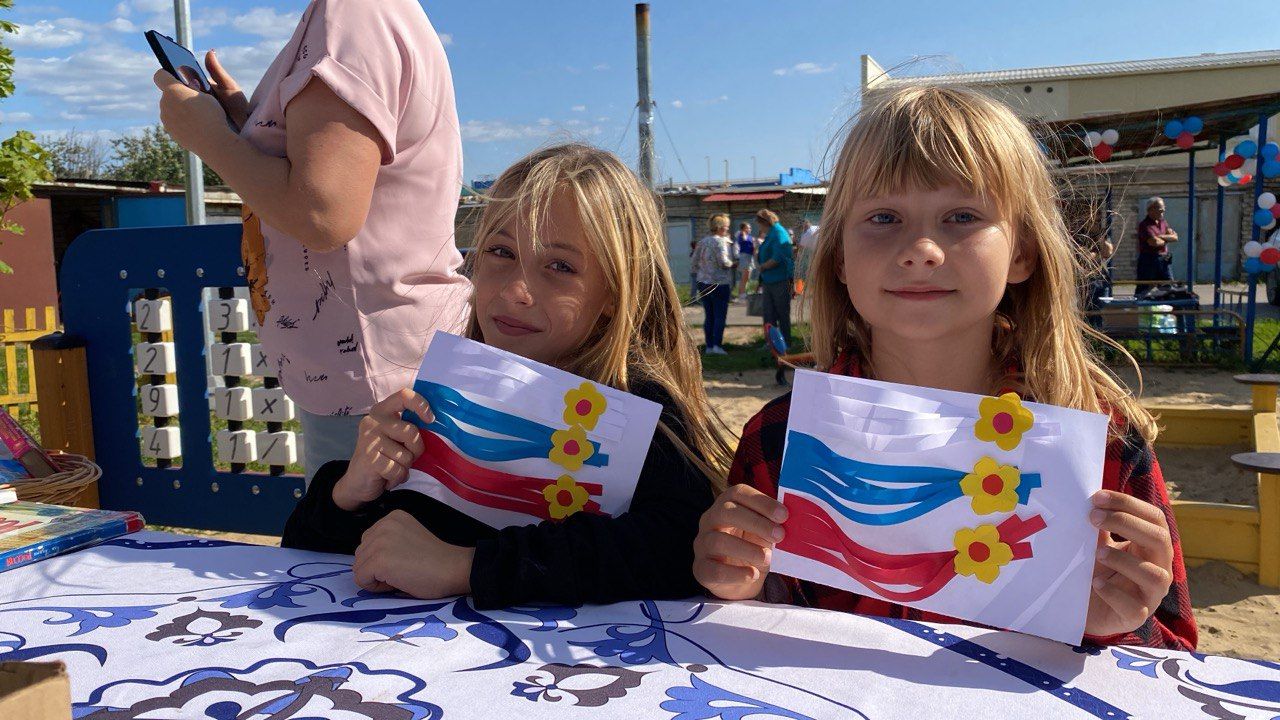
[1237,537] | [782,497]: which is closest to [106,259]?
[782,497]

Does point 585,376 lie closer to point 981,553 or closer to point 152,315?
point 981,553

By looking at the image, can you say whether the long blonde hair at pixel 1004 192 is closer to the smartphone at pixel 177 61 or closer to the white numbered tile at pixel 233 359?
the smartphone at pixel 177 61

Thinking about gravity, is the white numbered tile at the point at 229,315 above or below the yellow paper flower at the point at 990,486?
above

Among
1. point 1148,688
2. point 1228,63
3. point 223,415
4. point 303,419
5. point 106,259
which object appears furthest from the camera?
point 1228,63

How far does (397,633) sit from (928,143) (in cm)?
94

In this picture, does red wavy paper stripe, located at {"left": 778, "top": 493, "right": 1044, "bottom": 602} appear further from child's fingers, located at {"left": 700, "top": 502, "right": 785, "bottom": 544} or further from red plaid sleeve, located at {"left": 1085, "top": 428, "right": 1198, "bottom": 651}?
red plaid sleeve, located at {"left": 1085, "top": 428, "right": 1198, "bottom": 651}

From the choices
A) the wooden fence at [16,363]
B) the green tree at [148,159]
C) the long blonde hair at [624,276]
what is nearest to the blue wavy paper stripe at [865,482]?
the long blonde hair at [624,276]

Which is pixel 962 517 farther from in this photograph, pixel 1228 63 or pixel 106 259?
pixel 1228 63

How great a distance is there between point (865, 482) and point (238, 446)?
3004mm

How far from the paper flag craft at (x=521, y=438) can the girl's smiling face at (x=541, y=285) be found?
0.67 feet

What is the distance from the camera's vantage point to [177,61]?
1552mm

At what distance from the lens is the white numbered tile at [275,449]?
132 inches

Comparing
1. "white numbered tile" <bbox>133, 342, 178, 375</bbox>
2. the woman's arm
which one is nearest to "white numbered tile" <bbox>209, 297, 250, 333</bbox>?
"white numbered tile" <bbox>133, 342, 178, 375</bbox>

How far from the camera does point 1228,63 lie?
1122 inches
